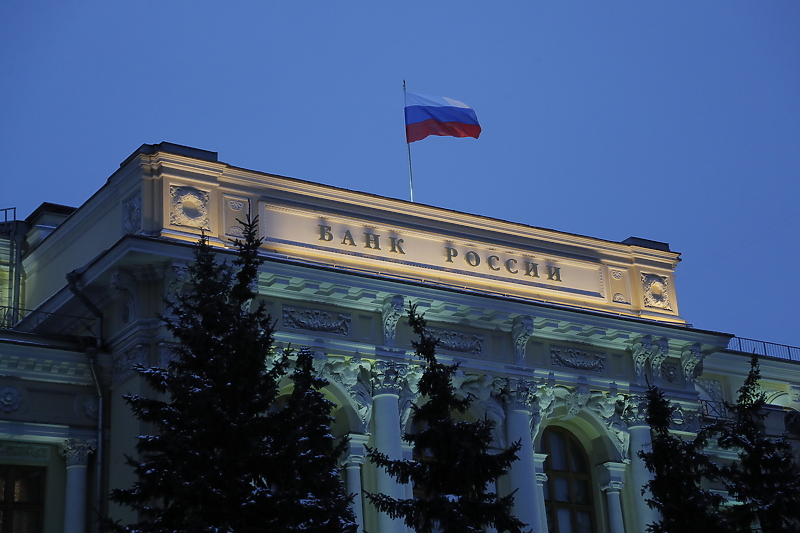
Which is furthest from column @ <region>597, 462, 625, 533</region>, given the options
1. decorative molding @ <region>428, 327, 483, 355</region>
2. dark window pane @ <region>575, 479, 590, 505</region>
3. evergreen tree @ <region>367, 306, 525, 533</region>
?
evergreen tree @ <region>367, 306, 525, 533</region>

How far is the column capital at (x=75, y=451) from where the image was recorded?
2041 centimetres

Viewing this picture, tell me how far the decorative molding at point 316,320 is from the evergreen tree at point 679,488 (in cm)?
569

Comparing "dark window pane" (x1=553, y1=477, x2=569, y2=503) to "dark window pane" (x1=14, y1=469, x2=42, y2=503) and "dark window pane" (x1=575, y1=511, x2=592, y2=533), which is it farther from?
"dark window pane" (x1=14, y1=469, x2=42, y2=503)

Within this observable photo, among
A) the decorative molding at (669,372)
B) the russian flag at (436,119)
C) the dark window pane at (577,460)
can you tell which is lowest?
the dark window pane at (577,460)

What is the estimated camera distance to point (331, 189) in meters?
23.0

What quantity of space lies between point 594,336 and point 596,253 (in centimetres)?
207

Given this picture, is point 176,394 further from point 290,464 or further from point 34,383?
point 34,383

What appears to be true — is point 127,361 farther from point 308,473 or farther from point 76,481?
point 308,473

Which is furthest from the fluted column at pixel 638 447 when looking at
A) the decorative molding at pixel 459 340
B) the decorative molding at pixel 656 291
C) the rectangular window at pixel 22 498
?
the rectangular window at pixel 22 498

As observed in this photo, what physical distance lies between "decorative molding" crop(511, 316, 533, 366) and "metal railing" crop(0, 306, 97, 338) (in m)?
7.71

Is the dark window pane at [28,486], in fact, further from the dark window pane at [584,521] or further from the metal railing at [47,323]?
the dark window pane at [584,521]

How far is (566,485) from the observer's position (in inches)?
990

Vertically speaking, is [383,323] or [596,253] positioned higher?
[596,253]

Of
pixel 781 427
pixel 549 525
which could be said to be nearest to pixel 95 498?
pixel 549 525
